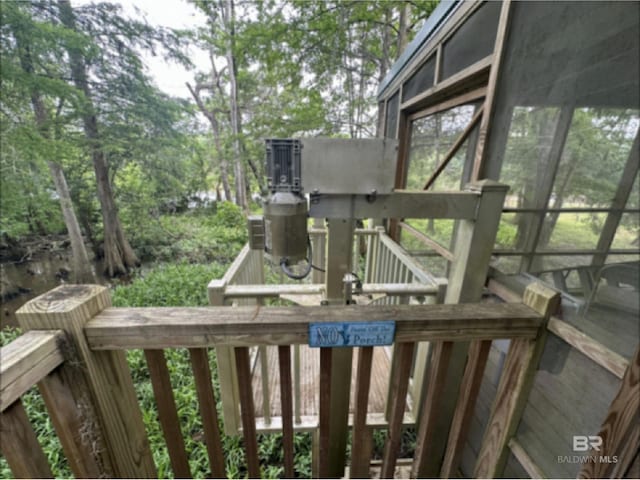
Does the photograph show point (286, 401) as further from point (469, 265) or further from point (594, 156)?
point (594, 156)

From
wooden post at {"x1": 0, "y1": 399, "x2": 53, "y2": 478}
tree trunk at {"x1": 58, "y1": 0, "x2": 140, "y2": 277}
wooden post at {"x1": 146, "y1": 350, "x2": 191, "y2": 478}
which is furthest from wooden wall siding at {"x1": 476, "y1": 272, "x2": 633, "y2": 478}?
tree trunk at {"x1": 58, "y1": 0, "x2": 140, "y2": 277}

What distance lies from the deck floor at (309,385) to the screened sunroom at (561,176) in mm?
673

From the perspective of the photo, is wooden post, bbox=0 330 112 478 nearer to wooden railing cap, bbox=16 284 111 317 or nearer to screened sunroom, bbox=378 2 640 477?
wooden railing cap, bbox=16 284 111 317

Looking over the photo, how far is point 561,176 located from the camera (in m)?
1.30

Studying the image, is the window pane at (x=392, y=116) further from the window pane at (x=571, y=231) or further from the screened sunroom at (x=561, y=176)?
the window pane at (x=571, y=231)

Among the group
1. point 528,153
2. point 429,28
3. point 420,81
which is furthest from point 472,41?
point 528,153

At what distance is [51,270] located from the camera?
6883 mm

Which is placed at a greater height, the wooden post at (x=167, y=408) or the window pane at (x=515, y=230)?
the window pane at (x=515, y=230)

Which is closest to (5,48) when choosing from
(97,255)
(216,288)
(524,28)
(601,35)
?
(97,255)

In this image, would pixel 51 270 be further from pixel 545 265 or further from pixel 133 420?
pixel 545 265

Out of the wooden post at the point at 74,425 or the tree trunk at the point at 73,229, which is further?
the tree trunk at the point at 73,229

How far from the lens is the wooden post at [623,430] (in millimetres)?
546

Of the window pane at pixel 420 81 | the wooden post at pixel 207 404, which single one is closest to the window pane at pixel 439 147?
the window pane at pixel 420 81
